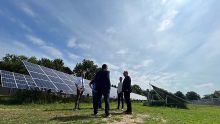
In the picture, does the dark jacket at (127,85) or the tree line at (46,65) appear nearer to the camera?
the dark jacket at (127,85)

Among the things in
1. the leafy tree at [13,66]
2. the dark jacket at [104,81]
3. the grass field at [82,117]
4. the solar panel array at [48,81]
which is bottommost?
the grass field at [82,117]

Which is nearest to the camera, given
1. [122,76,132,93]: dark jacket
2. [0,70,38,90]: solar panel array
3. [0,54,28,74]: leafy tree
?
[122,76,132,93]: dark jacket

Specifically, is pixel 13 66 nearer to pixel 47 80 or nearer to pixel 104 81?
pixel 47 80

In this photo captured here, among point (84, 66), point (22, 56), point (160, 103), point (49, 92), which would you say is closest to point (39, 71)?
point (49, 92)

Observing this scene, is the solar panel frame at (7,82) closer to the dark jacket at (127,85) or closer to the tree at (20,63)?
the dark jacket at (127,85)

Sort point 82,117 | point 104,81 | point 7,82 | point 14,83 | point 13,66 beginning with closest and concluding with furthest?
point 82,117 < point 104,81 < point 7,82 < point 14,83 < point 13,66

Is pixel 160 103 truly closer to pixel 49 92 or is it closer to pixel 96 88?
pixel 49 92

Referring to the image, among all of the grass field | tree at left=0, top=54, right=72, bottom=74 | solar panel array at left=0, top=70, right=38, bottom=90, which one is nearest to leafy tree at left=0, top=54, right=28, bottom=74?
tree at left=0, top=54, right=72, bottom=74

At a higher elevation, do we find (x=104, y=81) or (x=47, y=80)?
(x=47, y=80)

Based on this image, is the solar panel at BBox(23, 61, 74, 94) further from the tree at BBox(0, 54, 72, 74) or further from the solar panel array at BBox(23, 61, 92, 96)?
the tree at BBox(0, 54, 72, 74)

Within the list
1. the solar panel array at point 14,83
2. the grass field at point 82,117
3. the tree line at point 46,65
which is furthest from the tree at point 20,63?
the grass field at point 82,117

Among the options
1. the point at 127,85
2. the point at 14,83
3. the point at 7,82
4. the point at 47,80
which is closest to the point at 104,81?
the point at 127,85

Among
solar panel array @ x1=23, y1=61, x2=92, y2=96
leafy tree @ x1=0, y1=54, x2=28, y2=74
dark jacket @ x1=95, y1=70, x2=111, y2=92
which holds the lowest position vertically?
dark jacket @ x1=95, y1=70, x2=111, y2=92

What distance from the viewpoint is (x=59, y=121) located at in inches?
420
